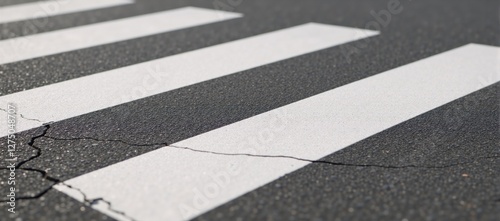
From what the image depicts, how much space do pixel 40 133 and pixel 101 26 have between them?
2.70 metres

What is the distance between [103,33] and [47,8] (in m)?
1.32

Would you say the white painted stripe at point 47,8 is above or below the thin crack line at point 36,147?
above

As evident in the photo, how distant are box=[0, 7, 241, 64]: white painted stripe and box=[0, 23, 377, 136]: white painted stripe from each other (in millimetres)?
753

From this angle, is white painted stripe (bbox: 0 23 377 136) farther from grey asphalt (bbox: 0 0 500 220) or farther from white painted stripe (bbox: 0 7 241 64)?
white painted stripe (bbox: 0 7 241 64)

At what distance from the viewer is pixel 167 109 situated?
13.4ft

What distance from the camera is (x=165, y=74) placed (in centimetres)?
482

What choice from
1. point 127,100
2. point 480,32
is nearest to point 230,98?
point 127,100

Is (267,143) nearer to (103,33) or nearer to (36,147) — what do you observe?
Result: (36,147)

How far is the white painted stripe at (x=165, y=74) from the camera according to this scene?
4.16 metres

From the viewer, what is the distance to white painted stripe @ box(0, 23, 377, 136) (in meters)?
4.16

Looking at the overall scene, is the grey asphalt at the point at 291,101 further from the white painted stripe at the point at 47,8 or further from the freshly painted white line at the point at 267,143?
the white painted stripe at the point at 47,8

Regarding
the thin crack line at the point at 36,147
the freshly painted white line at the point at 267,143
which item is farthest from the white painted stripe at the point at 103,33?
the freshly painted white line at the point at 267,143

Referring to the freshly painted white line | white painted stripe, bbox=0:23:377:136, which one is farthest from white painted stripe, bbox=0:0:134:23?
the freshly painted white line

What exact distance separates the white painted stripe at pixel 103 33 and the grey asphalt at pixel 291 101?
0.17m
